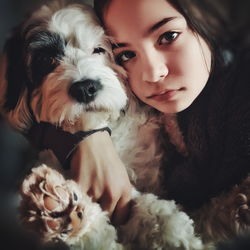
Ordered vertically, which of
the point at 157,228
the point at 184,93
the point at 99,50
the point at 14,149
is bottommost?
the point at 157,228

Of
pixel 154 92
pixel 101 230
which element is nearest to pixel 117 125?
pixel 154 92

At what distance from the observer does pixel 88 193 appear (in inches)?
35.1

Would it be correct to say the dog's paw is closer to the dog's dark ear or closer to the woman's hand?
the woman's hand

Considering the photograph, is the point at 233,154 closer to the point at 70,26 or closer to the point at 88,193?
the point at 88,193

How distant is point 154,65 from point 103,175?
0.27m

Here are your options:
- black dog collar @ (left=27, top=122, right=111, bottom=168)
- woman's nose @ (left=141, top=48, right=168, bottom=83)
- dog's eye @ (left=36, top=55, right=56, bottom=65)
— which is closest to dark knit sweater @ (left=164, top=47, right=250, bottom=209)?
woman's nose @ (left=141, top=48, right=168, bottom=83)

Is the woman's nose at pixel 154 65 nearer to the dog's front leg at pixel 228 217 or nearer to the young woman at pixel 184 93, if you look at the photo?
the young woman at pixel 184 93

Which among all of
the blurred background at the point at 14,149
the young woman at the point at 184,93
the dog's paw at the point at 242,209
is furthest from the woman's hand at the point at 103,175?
the dog's paw at the point at 242,209

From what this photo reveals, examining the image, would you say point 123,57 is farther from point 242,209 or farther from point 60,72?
point 242,209

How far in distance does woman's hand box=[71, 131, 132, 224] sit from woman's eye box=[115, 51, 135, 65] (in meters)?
0.17

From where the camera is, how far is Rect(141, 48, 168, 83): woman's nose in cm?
92

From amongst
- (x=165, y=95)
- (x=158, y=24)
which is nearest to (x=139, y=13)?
(x=158, y=24)

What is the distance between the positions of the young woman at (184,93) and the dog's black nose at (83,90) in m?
0.10

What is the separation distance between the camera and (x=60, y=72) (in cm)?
88
